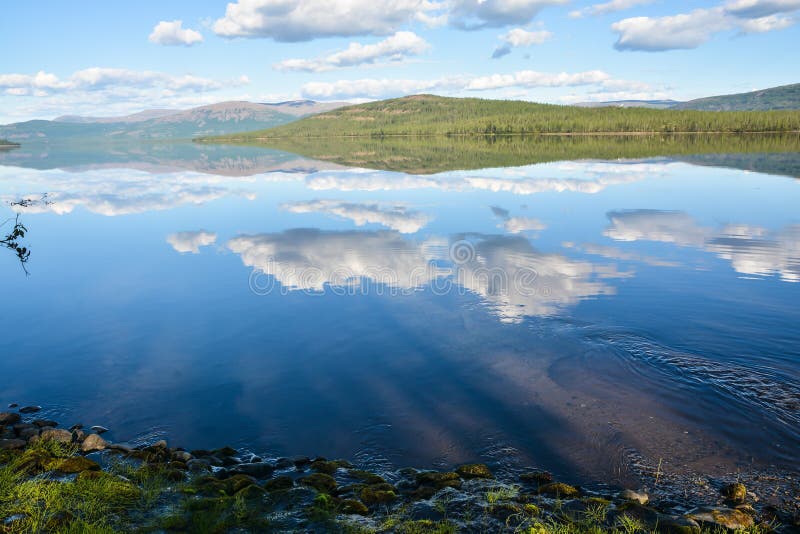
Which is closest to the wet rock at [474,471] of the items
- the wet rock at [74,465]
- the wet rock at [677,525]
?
the wet rock at [677,525]

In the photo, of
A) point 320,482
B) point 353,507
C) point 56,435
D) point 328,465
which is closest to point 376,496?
point 353,507

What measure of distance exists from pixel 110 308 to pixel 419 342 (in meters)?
13.0

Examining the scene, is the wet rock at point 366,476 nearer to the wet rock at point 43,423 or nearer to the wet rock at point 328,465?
the wet rock at point 328,465

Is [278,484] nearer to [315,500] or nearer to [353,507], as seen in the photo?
[315,500]

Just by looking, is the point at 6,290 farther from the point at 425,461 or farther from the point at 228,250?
the point at 425,461

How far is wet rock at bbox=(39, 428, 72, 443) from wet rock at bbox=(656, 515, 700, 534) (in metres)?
11.3

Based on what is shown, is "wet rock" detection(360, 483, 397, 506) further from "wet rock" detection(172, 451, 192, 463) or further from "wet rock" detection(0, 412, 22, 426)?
"wet rock" detection(0, 412, 22, 426)

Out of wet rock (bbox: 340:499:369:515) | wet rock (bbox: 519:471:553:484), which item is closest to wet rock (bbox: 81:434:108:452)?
wet rock (bbox: 340:499:369:515)

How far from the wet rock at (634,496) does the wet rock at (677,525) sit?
743mm

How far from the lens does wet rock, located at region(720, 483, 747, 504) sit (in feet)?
28.0

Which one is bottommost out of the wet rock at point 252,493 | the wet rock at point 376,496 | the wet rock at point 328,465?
the wet rock at point 328,465

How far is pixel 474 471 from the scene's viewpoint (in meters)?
9.40

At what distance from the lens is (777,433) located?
412 inches

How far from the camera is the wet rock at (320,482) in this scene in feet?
29.4
